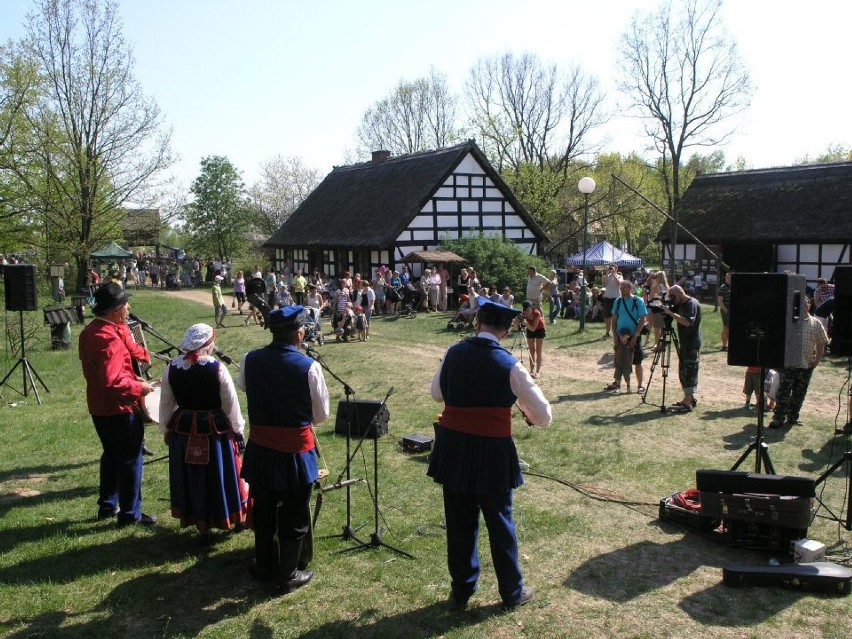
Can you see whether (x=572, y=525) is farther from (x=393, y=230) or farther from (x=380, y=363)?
Answer: (x=393, y=230)

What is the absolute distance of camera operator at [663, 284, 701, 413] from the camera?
364 inches

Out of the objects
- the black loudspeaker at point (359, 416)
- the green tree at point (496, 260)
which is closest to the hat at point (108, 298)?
the black loudspeaker at point (359, 416)

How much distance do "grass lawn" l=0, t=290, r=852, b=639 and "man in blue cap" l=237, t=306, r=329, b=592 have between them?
334 mm

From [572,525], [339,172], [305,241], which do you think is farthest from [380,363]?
[339,172]

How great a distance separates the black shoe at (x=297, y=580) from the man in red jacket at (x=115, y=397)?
5.64 feet

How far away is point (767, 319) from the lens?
18.7 feet

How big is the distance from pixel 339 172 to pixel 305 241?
5.91 metres

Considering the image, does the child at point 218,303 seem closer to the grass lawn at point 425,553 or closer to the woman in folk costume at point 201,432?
the grass lawn at point 425,553

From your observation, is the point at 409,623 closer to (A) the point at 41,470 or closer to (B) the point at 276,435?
(B) the point at 276,435

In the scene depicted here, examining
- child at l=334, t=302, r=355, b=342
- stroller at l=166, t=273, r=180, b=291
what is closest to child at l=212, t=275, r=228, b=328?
child at l=334, t=302, r=355, b=342

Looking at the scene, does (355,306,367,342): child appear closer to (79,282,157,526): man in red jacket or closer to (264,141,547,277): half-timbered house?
(264,141,547,277): half-timbered house

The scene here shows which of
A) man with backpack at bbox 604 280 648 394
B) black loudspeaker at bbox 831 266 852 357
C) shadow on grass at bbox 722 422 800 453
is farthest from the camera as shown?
man with backpack at bbox 604 280 648 394

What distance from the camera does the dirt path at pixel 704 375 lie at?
1017cm

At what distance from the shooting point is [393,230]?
25.9 metres
